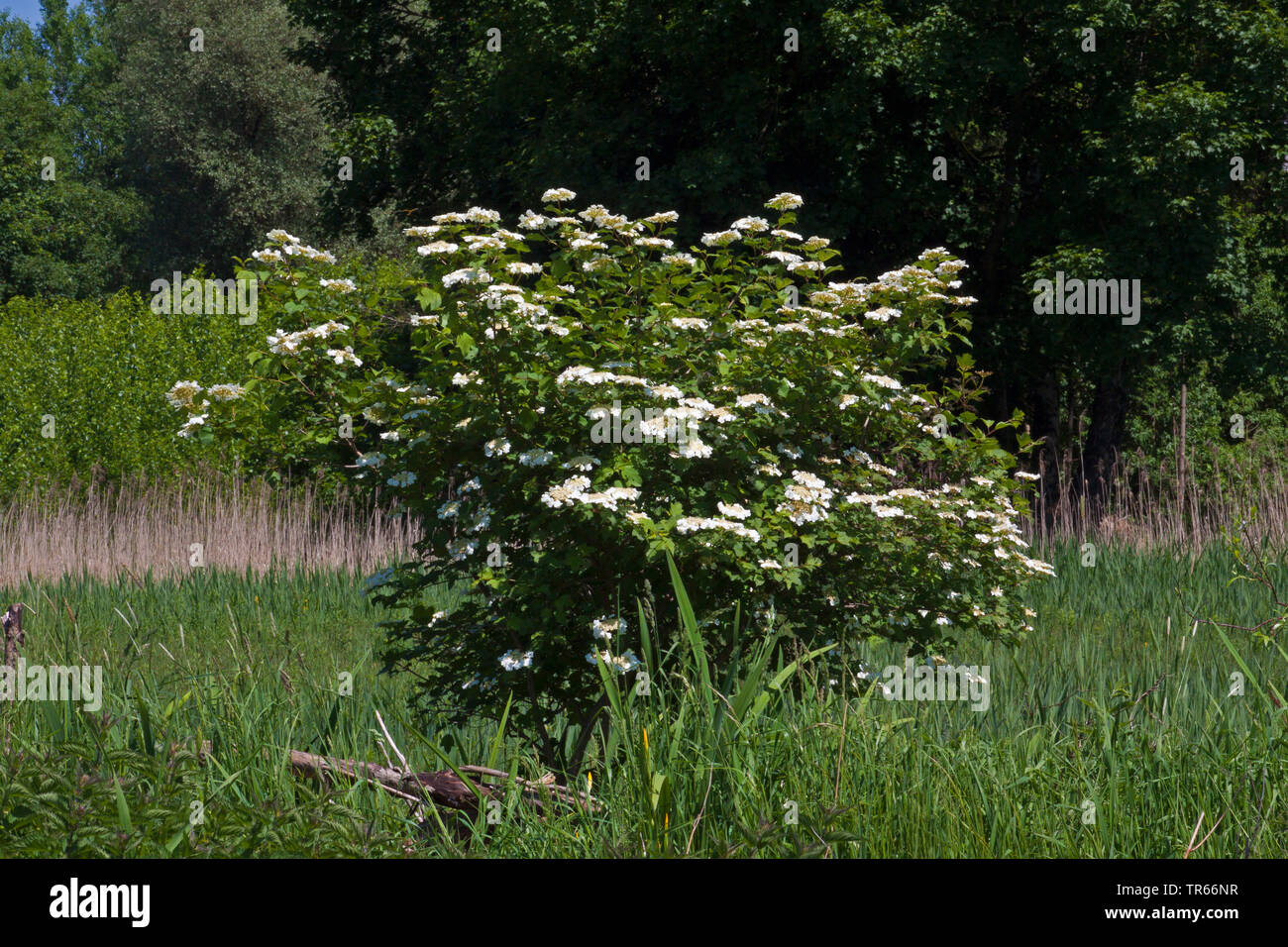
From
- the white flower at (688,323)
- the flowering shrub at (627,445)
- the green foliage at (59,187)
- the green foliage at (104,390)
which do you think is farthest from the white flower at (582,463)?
the green foliage at (59,187)

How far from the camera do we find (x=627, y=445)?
394cm

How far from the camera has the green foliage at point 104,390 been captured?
1435 cm

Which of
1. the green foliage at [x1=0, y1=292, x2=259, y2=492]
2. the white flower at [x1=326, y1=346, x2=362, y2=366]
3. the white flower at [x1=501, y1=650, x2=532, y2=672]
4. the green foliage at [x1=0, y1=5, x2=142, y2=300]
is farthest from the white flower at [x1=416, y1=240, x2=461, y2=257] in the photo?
the green foliage at [x1=0, y1=5, x2=142, y2=300]

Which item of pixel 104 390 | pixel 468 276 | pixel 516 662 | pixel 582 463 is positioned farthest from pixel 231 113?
pixel 516 662

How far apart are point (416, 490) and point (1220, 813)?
2847mm

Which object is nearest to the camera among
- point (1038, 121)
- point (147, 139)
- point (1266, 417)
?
point (1038, 121)

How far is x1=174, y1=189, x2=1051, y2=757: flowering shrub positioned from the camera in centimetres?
380

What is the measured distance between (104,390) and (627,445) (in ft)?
42.9

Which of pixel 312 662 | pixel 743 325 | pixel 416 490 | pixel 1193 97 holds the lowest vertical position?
pixel 312 662

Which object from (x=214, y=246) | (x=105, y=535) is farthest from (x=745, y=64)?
(x=214, y=246)

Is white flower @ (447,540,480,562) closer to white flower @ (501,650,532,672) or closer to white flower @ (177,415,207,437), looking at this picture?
white flower @ (501,650,532,672)

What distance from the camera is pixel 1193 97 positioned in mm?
12047

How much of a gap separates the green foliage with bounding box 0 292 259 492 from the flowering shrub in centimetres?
976

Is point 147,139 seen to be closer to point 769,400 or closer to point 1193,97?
point 1193,97
